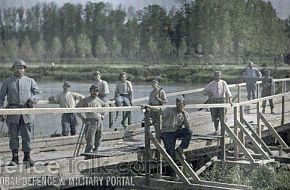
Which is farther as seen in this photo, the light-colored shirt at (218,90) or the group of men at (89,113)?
the light-colored shirt at (218,90)

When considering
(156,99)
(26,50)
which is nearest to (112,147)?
(156,99)

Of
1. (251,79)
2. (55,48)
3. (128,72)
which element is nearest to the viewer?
(251,79)

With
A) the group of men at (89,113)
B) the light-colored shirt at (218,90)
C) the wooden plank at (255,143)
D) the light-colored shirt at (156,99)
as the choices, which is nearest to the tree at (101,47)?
the group of men at (89,113)

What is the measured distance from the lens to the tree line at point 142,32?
47312 millimetres

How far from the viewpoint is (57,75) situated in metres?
48.7

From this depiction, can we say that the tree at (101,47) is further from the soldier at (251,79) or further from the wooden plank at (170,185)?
the wooden plank at (170,185)

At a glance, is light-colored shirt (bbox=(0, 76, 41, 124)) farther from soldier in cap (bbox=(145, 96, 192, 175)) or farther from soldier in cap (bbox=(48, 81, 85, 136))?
soldier in cap (bbox=(48, 81, 85, 136))

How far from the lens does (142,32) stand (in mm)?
52938

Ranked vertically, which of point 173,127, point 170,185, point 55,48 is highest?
point 55,48

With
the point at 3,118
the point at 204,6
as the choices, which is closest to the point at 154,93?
the point at 3,118

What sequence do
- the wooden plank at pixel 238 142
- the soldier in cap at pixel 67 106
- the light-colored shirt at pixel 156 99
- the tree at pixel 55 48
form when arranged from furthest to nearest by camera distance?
1. the tree at pixel 55 48
2. the light-colored shirt at pixel 156 99
3. the soldier in cap at pixel 67 106
4. the wooden plank at pixel 238 142

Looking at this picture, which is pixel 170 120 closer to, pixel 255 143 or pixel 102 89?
pixel 255 143

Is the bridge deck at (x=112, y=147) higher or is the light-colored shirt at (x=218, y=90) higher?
the light-colored shirt at (x=218, y=90)

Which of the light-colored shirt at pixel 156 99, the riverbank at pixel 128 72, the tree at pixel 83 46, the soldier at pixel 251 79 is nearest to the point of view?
the light-colored shirt at pixel 156 99
